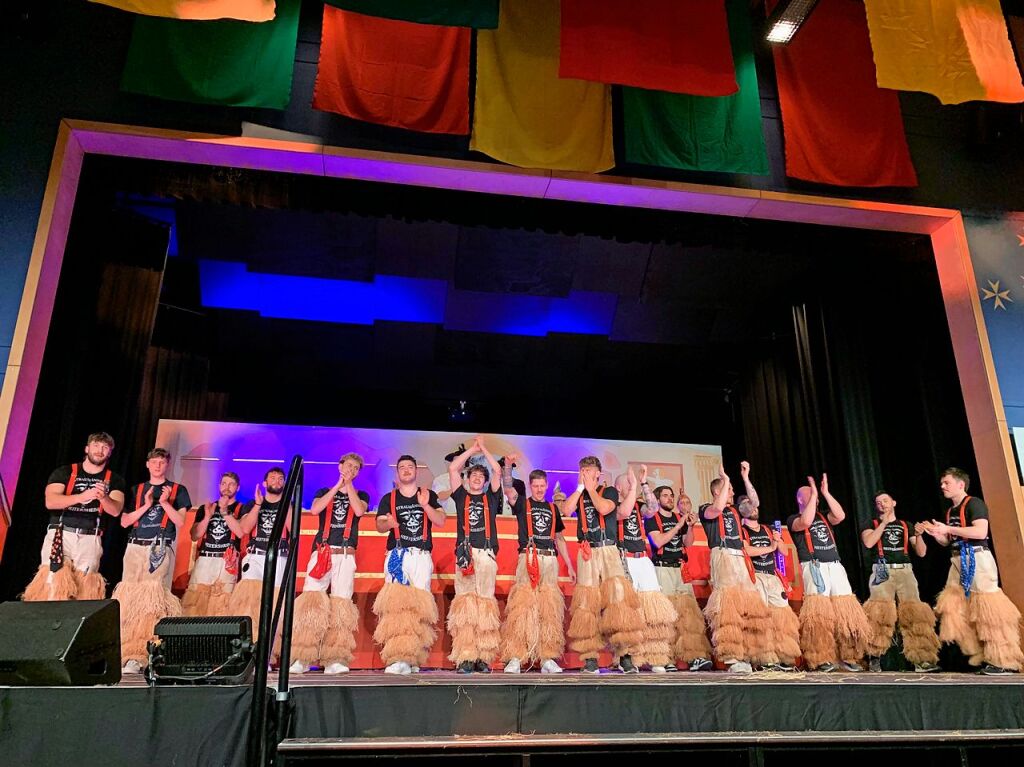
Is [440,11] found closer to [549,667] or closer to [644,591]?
[644,591]

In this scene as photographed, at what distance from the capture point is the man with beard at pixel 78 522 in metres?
5.23

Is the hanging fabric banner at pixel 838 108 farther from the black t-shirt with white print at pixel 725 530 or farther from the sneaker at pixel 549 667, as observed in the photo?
the sneaker at pixel 549 667

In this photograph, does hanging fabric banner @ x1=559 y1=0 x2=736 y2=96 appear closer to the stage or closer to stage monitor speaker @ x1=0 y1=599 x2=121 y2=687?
the stage

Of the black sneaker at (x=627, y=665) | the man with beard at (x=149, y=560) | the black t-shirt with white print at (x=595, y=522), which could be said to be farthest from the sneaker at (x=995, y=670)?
the man with beard at (x=149, y=560)

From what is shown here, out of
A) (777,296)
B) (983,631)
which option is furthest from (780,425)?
(983,631)

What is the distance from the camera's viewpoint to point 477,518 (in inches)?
232

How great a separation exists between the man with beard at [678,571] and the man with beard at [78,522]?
4345 millimetres

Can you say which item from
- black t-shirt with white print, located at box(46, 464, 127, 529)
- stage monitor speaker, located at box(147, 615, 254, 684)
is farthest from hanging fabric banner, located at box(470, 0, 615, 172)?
stage monitor speaker, located at box(147, 615, 254, 684)

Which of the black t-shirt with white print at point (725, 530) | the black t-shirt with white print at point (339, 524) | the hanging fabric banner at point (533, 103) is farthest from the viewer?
the black t-shirt with white print at point (725, 530)

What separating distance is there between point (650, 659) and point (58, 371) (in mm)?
5512

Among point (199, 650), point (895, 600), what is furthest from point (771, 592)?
point (199, 650)

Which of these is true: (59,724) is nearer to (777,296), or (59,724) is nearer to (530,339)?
(530,339)

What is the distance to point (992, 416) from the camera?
678cm

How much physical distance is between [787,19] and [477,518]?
5.11m
